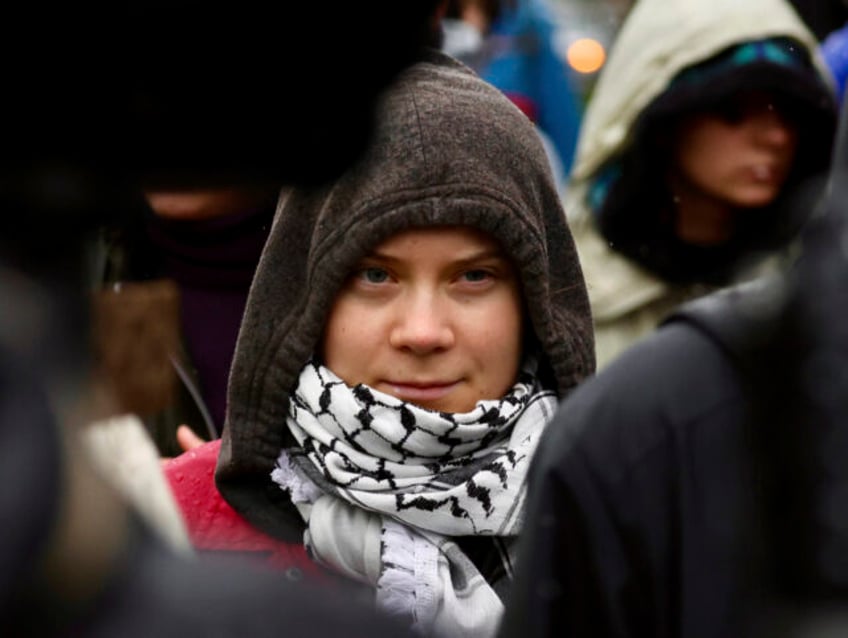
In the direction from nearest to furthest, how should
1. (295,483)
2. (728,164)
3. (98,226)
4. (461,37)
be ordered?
1. (98,226)
2. (295,483)
3. (728,164)
4. (461,37)

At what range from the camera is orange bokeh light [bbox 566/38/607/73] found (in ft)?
20.7

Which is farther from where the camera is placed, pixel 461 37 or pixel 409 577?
pixel 461 37

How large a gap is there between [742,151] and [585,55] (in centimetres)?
263

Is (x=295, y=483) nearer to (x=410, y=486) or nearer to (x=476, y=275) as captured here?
(x=410, y=486)

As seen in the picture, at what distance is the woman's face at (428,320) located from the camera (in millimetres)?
2525

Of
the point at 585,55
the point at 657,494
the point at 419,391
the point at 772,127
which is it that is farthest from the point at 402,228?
the point at 585,55

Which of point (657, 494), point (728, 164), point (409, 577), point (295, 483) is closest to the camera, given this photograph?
point (657, 494)

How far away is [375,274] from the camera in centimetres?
256

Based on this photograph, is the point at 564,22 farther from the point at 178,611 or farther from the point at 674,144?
the point at 178,611

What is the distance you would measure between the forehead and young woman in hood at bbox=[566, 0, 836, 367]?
1.33 meters

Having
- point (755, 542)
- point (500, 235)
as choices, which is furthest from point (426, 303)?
point (755, 542)

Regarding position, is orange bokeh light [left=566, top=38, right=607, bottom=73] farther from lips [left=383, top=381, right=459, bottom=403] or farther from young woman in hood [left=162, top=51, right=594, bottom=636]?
lips [left=383, top=381, right=459, bottom=403]

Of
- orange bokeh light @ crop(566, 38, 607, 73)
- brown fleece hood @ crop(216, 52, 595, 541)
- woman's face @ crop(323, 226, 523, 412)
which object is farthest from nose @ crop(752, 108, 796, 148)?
orange bokeh light @ crop(566, 38, 607, 73)

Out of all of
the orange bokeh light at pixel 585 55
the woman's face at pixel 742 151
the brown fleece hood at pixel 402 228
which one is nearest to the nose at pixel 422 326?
the brown fleece hood at pixel 402 228
